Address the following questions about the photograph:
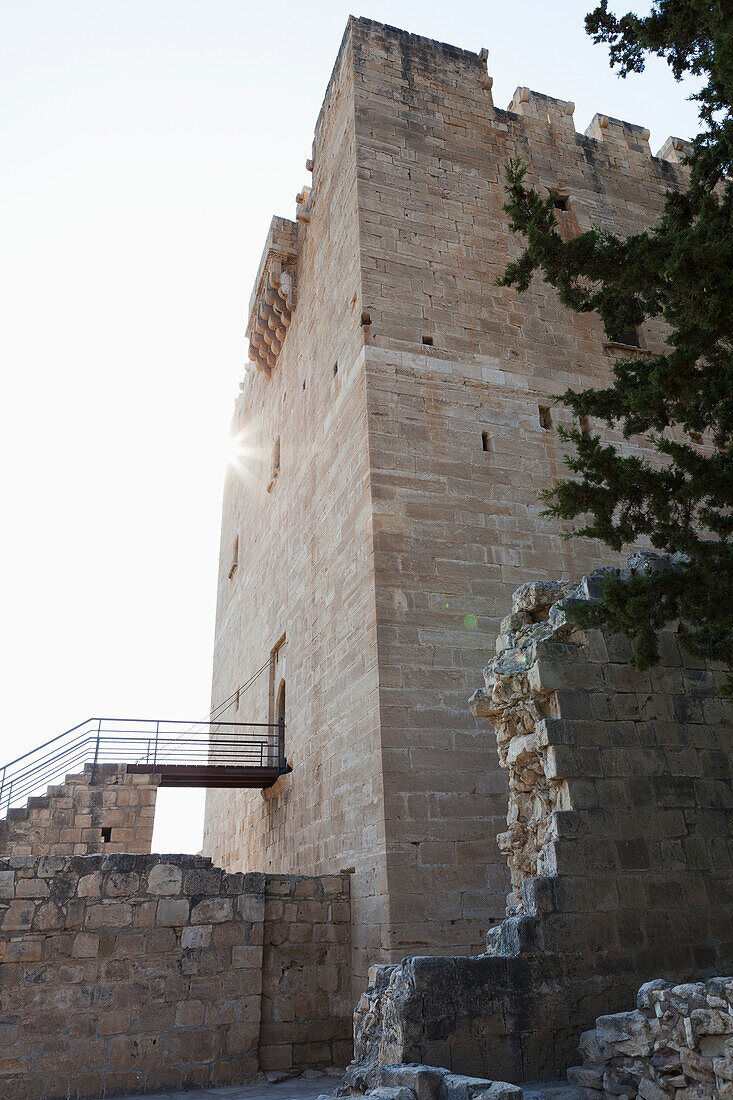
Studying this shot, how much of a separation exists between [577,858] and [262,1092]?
3.18 m

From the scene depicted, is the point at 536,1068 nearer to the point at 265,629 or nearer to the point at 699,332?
the point at 699,332

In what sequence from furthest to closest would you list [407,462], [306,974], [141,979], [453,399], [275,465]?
[275,465], [453,399], [407,462], [306,974], [141,979]

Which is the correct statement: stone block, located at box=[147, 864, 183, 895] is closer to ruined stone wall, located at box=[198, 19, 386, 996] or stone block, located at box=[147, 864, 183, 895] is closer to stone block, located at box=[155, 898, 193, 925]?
stone block, located at box=[155, 898, 193, 925]

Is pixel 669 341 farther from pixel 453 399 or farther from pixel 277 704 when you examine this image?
pixel 277 704

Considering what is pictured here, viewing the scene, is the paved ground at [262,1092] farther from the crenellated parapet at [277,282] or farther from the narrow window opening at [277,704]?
the crenellated parapet at [277,282]

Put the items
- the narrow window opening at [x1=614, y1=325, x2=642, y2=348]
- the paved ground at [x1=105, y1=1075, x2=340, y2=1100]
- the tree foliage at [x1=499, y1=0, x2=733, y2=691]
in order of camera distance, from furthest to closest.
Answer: the narrow window opening at [x1=614, y1=325, x2=642, y2=348] → the paved ground at [x1=105, y1=1075, x2=340, y2=1100] → the tree foliage at [x1=499, y1=0, x2=733, y2=691]

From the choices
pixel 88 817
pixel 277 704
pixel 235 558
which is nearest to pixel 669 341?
pixel 277 704

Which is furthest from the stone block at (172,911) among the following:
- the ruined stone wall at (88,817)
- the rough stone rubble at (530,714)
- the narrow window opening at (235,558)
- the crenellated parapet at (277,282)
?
the narrow window opening at (235,558)

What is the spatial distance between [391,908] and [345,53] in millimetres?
11142

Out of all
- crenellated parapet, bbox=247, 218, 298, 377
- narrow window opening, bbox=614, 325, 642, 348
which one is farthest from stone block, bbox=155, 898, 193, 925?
crenellated parapet, bbox=247, 218, 298, 377

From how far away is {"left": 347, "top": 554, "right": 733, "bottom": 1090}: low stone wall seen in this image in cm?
404

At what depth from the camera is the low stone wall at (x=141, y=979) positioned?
18.6ft

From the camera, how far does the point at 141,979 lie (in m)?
5.98

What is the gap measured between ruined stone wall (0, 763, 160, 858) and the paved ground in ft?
12.1
